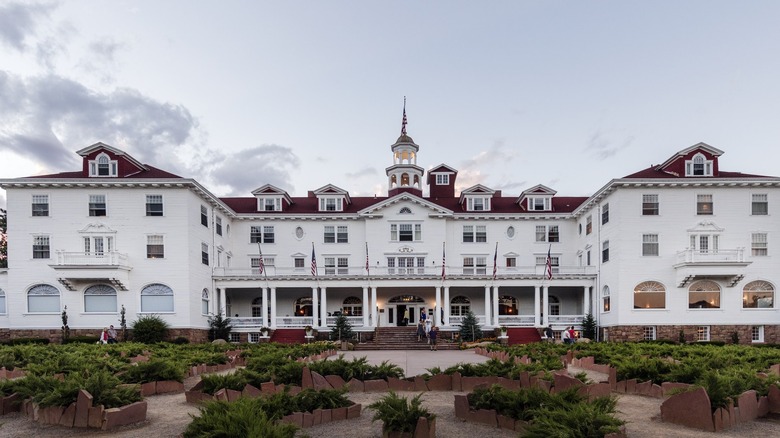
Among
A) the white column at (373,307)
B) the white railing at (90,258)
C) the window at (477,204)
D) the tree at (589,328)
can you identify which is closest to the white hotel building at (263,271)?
the white railing at (90,258)

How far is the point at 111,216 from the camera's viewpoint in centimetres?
3825

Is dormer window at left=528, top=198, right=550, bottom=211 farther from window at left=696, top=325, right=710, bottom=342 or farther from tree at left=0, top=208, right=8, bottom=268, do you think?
tree at left=0, top=208, right=8, bottom=268

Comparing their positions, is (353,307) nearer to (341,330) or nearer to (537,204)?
(341,330)

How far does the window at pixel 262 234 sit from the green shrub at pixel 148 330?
13.7m

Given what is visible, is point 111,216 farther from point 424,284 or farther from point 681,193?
point 681,193

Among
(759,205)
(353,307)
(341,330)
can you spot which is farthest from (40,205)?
(759,205)

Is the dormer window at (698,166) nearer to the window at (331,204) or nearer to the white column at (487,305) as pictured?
the white column at (487,305)

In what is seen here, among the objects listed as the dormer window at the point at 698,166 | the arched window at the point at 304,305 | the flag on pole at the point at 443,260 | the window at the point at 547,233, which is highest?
the dormer window at the point at 698,166

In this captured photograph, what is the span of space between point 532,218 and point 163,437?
137 ft

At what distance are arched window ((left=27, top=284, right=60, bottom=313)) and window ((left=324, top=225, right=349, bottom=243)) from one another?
2077cm

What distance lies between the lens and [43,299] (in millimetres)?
37969

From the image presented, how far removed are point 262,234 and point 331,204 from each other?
6.67m

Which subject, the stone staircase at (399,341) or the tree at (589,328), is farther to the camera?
the tree at (589,328)

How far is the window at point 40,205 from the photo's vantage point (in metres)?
38.2
